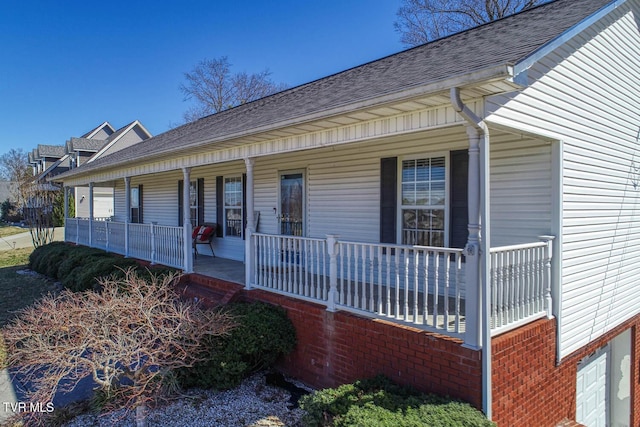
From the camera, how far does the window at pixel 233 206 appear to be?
10.2m

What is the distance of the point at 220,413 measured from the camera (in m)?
4.69

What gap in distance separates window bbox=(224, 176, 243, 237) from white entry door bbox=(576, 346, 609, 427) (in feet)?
25.4

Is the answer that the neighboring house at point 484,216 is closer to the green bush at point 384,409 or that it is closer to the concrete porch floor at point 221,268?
the green bush at point 384,409

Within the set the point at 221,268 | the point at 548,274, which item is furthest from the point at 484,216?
the point at 221,268

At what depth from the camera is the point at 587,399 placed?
20.4ft

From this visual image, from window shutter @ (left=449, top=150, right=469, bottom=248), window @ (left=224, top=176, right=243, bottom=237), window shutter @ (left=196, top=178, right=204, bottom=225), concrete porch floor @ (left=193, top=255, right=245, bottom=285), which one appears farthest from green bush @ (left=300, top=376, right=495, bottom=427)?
window shutter @ (left=196, top=178, right=204, bottom=225)

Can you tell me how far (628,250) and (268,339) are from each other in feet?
20.5

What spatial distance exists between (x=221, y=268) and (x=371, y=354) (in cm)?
514

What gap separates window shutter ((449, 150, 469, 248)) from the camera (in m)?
5.54

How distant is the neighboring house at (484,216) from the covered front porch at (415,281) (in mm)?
28

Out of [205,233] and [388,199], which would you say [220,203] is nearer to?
[205,233]

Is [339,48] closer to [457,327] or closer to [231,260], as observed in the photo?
[231,260]

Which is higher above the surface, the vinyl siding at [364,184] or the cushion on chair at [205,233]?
the vinyl siding at [364,184]

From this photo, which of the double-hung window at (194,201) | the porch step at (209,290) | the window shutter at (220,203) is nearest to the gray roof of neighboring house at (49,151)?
the double-hung window at (194,201)
